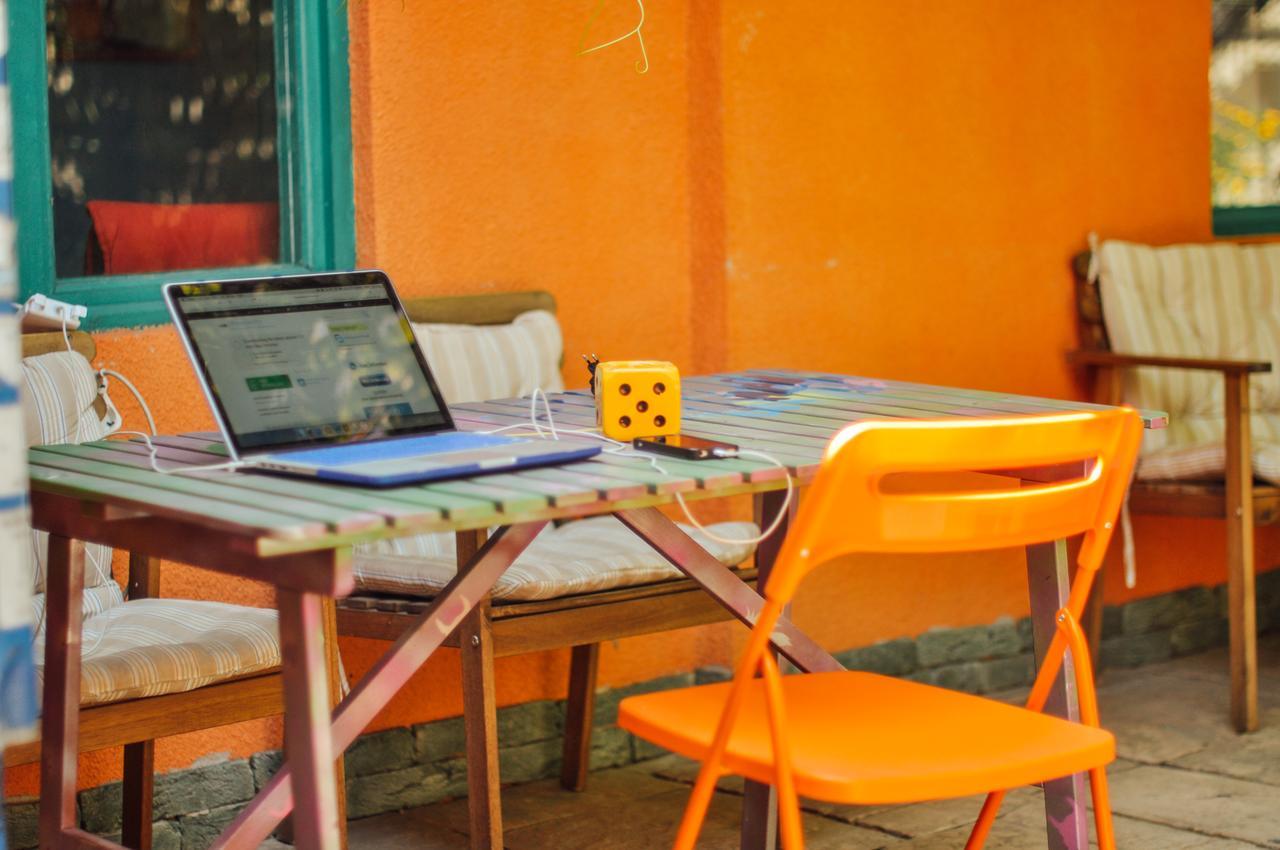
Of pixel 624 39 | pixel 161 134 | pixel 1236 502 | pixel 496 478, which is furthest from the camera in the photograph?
pixel 1236 502

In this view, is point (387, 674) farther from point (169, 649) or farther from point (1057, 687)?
point (1057, 687)

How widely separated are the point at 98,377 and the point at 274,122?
0.73 m

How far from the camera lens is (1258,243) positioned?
469 centimetres

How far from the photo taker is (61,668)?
7.35 ft

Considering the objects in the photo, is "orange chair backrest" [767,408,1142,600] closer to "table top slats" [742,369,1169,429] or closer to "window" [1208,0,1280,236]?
"table top slats" [742,369,1169,429]

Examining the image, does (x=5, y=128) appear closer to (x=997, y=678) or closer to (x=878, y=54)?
(x=878, y=54)

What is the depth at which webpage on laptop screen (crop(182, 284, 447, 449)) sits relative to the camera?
2121 mm

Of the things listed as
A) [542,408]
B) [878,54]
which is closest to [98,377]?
[542,408]

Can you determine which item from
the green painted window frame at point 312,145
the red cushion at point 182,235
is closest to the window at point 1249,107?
the green painted window frame at point 312,145

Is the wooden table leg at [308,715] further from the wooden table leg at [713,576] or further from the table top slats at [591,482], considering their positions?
the wooden table leg at [713,576]

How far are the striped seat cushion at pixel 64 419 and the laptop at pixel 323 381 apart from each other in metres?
0.60

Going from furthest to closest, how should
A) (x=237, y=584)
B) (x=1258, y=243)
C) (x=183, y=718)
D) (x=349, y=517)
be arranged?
(x=1258, y=243) < (x=237, y=584) < (x=183, y=718) < (x=349, y=517)

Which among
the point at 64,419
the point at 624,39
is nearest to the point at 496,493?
the point at 64,419

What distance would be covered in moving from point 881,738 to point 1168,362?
226 centimetres
